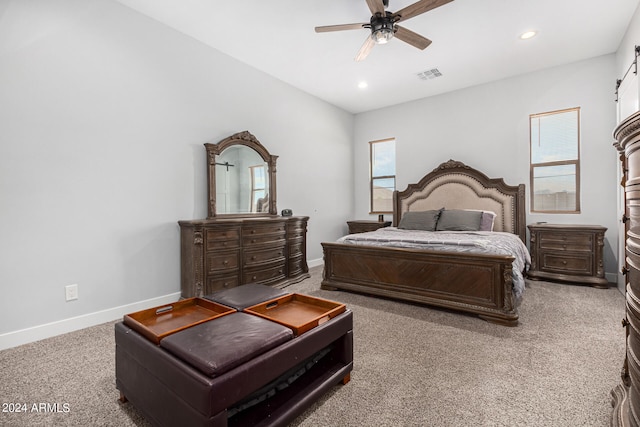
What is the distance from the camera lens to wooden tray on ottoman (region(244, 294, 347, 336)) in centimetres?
162

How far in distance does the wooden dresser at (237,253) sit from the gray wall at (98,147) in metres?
0.31

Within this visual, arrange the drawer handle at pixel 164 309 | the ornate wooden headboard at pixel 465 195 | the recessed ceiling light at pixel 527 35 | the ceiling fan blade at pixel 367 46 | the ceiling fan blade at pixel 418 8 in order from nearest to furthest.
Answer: the drawer handle at pixel 164 309 < the ceiling fan blade at pixel 418 8 < the ceiling fan blade at pixel 367 46 < the recessed ceiling light at pixel 527 35 < the ornate wooden headboard at pixel 465 195

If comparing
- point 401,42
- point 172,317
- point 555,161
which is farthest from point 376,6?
point 555,161

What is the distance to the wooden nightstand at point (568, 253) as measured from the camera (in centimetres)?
380

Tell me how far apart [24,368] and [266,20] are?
359 cm

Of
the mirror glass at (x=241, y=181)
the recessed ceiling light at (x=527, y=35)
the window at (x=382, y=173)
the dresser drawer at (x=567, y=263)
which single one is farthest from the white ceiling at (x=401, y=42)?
the dresser drawer at (x=567, y=263)

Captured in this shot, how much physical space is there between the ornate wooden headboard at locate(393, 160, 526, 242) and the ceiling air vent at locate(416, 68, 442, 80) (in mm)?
1397

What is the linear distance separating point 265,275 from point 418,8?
325 centimetres

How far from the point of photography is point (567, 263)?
3.98 metres

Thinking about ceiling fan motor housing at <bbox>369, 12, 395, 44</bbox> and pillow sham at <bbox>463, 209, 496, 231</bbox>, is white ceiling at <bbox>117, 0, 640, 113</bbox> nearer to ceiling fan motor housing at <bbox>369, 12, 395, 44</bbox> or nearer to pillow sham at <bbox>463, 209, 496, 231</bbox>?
ceiling fan motor housing at <bbox>369, 12, 395, 44</bbox>

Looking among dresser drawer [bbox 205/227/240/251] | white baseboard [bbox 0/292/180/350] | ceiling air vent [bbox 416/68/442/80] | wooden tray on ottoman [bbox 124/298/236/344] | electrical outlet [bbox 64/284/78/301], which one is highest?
ceiling air vent [bbox 416/68/442/80]

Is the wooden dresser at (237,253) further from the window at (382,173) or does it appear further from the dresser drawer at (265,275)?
the window at (382,173)

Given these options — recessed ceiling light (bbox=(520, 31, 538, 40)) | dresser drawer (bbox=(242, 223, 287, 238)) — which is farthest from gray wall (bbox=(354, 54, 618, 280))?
dresser drawer (bbox=(242, 223, 287, 238))

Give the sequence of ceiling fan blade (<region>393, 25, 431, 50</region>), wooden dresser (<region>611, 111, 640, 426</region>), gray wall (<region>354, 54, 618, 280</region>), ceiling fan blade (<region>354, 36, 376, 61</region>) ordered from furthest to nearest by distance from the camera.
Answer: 1. gray wall (<region>354, 54, 618, 280</region>)
2. ceiling fan blade (<region>354, 36, 376, 61</region>)
3. ceiling fan blade (<region>393, 25, 431, 50</region>)
4. wooden dresser (<region>611, 111, 640, 426</region>)
